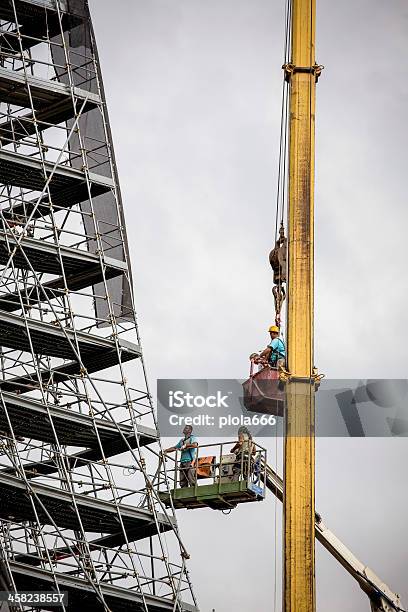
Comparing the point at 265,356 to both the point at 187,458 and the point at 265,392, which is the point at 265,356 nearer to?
the point at 265,392

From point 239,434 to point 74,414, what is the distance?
4.25m

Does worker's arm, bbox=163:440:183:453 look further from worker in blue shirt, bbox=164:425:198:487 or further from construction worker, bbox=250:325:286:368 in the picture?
construction worker, bbox=250:325:286:368

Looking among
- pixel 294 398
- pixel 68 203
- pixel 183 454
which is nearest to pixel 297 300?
pixel 294 398

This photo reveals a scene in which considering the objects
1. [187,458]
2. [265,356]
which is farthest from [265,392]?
[187,458]

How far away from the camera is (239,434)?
37.9 m

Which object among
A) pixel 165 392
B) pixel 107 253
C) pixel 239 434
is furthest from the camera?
pixel 165 392

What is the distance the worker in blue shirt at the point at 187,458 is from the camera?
38188 millimetres

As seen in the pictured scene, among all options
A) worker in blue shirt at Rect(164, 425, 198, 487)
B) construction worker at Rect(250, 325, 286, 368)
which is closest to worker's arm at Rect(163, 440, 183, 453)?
worker in blue shirt at Rect(164, 425, 198, 487)

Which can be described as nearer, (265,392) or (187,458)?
(265,392)

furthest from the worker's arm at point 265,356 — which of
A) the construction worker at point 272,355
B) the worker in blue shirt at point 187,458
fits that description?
the worker in blue shirt at point 187,458

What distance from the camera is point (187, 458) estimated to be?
Answer: 3841cm

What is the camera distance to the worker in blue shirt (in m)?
38.2

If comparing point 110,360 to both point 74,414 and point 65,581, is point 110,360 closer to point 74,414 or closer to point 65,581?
point 74,414

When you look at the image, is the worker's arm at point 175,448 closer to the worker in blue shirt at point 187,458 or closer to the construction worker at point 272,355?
the worker in blue shirt at point 187,458
